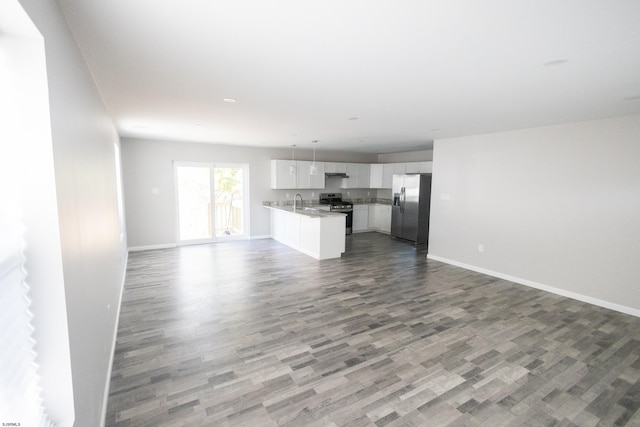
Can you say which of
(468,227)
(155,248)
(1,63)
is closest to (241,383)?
(1,63)

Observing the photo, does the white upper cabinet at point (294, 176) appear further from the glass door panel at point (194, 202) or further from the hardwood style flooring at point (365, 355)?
the hardwood style flooring at point (365, 355)

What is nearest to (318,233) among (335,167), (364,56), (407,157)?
(335,167)

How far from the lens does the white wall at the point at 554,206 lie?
3859 millimetres

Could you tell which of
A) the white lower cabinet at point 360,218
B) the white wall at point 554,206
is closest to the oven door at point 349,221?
the white lower cabinet at point 360,218

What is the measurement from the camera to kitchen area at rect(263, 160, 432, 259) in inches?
249

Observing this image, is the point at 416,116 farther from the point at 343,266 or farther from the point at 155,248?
the point at 155,248

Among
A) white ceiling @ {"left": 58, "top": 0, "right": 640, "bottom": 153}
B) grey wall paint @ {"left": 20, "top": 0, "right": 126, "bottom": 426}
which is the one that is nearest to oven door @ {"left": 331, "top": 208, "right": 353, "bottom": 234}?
white ceiling @ {"left": 58, "top": 0, "right": 640, "bottom": 153}

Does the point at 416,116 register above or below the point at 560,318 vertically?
above

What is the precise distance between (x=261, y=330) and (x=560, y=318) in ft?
11.9

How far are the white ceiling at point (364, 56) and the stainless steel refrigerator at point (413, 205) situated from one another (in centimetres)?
369

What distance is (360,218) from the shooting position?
9.23 meters

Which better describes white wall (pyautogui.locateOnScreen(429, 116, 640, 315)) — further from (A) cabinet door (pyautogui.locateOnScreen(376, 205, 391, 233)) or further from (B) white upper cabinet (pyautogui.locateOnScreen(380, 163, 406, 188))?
(A) cabinet door (pyautogui.locateOnScreen(376, 205, 391, 233))

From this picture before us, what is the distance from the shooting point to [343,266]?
570 cm

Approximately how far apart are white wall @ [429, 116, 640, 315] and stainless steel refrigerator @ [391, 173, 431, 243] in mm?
1404
